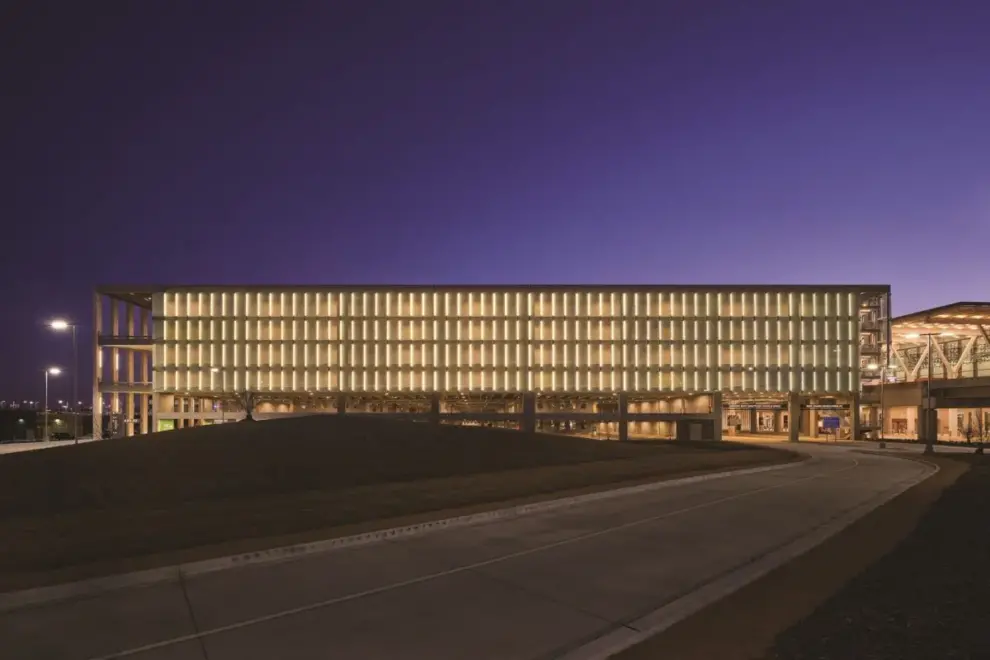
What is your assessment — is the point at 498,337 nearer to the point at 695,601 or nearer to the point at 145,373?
the point at 145,373

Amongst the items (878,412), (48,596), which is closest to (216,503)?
(48,596)

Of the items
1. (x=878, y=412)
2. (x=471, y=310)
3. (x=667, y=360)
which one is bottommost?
(x=878, y=412)

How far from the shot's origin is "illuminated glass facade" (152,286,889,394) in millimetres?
84625

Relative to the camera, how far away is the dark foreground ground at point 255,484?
12.9m

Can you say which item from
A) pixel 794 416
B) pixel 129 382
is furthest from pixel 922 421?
pixel 129 382

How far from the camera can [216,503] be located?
17.8m

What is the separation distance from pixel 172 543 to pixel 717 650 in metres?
9.80

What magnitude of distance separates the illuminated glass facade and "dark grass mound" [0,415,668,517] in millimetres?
47906

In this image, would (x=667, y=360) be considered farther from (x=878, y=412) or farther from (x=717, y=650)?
(x=717, y=650)

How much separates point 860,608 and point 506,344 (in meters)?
77.7

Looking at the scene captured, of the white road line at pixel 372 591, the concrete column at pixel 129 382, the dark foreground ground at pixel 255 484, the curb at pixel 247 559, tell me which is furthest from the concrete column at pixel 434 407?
the white road line at pixel 372 591

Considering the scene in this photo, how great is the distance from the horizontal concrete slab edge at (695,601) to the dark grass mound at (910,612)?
147 centimetres

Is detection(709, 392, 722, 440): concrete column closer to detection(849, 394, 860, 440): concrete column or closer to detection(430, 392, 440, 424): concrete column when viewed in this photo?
detection(849, 394, 860, 440): concrete column

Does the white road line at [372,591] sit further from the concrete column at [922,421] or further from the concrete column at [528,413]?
the concrete column at [922,421]
